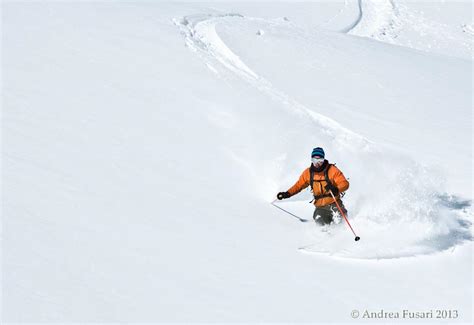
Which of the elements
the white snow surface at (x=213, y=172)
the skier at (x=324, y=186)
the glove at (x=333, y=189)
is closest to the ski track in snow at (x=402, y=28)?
the white snow surface at (x=213, y=172)

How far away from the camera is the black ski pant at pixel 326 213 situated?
24.1 feet

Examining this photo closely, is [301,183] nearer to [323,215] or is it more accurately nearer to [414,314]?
[323,215]

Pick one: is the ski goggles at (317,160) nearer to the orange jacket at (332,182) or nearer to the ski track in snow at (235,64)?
the orange jacket at (332,182)

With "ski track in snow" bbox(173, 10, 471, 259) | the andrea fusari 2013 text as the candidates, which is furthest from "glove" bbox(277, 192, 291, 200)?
the andrea fusari 2013 text

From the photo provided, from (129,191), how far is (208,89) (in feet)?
16.0

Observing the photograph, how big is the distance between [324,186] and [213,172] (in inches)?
59.9

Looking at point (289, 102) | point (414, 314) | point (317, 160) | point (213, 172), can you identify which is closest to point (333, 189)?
point (317, 160)

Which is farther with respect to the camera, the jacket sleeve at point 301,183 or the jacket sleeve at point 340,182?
the jacket sleeve at point 301,183

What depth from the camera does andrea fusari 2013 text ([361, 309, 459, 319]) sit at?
205 inches

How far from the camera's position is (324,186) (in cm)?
747

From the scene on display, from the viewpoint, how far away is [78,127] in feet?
26.9

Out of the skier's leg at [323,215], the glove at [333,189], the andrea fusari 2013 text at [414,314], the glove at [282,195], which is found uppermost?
the glove at [333,189]

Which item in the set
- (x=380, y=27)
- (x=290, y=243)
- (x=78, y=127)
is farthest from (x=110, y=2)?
(x=290, y=243)

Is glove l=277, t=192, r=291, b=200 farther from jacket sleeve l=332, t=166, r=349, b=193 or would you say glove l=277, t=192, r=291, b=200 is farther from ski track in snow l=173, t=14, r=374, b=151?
ski track in snow l=173, t=14, r=374, b=151
